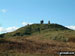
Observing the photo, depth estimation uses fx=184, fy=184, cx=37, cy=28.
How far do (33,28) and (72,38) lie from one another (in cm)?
3872

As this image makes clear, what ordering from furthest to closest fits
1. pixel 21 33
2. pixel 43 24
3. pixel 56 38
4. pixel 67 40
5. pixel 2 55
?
pixel 43 24 < pixel 21 33 < pixel 56 38 < pixel 67 40 < pixel 2 55

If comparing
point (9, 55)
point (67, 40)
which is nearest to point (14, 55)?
point (9, 55)

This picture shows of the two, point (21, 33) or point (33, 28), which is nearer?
point (21, 33)

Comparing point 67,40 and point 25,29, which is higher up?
point 25,29

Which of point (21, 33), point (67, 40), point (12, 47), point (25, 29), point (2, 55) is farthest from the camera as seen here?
point (25, 29)

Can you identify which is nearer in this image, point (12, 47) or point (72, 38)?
point (12, 47)

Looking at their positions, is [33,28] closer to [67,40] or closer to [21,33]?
[21,33]

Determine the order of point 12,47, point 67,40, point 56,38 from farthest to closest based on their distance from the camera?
point 56,38, point 67,40, point 12,47

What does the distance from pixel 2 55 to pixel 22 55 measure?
124 inches

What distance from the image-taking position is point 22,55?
29312mm

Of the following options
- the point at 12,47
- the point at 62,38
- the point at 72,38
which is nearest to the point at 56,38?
the point at 62,38

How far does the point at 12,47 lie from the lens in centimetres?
4078

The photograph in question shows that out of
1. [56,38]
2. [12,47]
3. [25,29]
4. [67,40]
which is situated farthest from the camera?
[25,29]

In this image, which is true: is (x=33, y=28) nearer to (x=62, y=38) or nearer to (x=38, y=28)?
(x=38, y=28)
